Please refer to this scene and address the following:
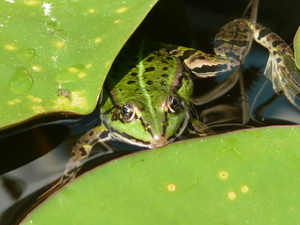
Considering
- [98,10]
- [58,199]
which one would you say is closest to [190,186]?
[58,199]

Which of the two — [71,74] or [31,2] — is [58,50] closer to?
[71,74]

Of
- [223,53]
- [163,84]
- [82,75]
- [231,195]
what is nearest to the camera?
[231,195]

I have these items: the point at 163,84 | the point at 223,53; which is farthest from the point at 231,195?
the point at 223,53

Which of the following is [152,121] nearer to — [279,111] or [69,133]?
[69,133]

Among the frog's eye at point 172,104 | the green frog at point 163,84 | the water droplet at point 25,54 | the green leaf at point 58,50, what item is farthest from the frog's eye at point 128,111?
the water droplet at point 25,54

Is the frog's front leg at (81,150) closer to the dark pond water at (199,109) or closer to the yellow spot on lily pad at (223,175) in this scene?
the dark pond water at (199,109)

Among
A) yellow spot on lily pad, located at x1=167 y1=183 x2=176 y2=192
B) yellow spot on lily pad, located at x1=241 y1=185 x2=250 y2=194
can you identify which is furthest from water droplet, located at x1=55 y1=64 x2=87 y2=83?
yellow spot on lily pad, located at x1=241 y1=185 x2=250 y2=194
